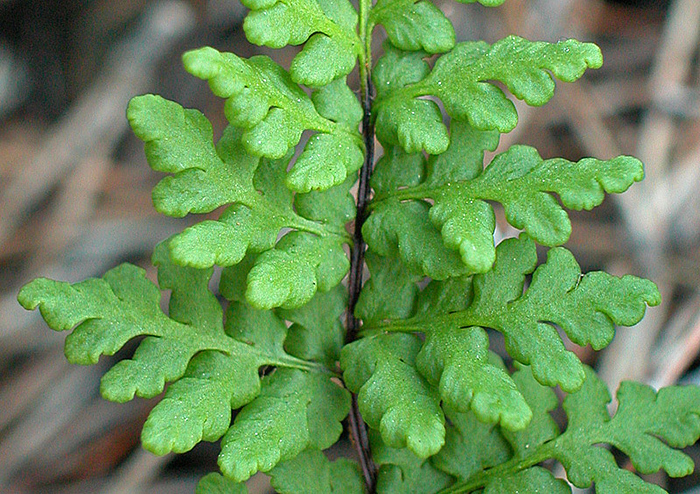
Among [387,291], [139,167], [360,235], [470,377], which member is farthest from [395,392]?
[139,167]

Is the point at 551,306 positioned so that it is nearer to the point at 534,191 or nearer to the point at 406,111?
the point at 534,191

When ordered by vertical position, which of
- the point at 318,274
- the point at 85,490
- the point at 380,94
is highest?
the point at 380,94

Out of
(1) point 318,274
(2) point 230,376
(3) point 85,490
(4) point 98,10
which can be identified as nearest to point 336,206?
(1) point 318,274

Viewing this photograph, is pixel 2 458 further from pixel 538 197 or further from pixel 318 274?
pixel 538 197

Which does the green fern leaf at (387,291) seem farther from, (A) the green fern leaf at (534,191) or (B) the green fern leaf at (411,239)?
(A) the green fern leaf at (534,191)

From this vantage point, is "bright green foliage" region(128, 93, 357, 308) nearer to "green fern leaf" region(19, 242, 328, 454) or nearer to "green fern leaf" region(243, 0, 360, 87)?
"green fern leaf" region(243, 0, 360, 87)
